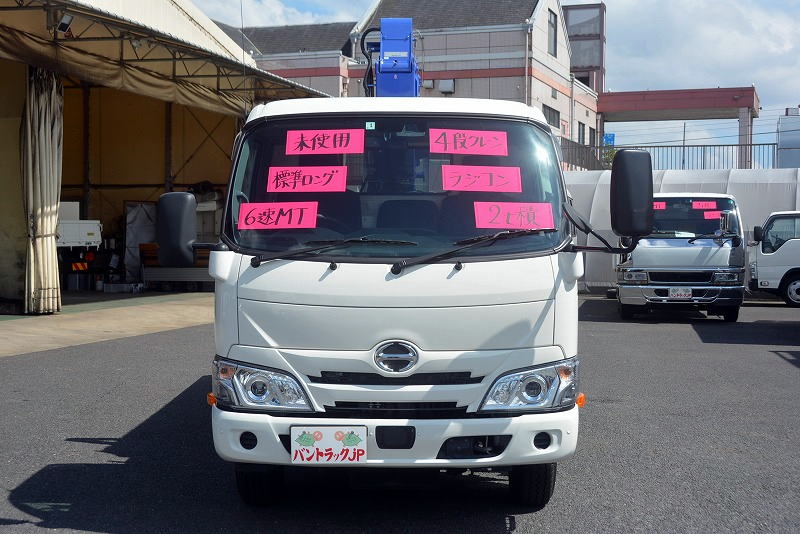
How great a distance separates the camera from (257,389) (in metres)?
4.59

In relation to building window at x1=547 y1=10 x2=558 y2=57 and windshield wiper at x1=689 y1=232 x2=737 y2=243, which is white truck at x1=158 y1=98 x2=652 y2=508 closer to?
windshield wiper at x1=689 y1=232 x2=737 y2=243

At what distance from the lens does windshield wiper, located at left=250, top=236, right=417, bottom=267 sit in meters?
4.64

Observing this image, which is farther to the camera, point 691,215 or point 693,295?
point 691,215

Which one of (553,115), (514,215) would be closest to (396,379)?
(514,215)

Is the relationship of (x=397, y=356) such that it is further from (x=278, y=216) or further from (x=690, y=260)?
(x=690, y=260)

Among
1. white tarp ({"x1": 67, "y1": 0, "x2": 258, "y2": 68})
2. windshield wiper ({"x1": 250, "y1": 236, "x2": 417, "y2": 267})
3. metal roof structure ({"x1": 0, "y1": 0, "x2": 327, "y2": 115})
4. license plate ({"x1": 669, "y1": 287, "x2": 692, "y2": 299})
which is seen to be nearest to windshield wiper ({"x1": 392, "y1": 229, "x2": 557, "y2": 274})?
windshield wiper ({"x1": 250, "y1": 236, "x2": 417, "y2": 267})

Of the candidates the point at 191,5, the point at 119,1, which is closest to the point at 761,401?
the point at 119,1

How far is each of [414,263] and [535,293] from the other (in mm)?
598

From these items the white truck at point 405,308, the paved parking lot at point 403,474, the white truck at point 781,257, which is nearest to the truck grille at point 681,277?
the white truck at point 781,257

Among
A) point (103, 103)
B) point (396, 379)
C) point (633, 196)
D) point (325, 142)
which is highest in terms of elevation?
point (103, 103)

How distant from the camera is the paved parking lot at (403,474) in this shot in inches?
197

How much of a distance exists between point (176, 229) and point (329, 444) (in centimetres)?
153

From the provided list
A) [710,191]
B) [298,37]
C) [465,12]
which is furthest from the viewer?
[298,37]

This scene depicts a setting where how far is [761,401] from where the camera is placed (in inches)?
335
